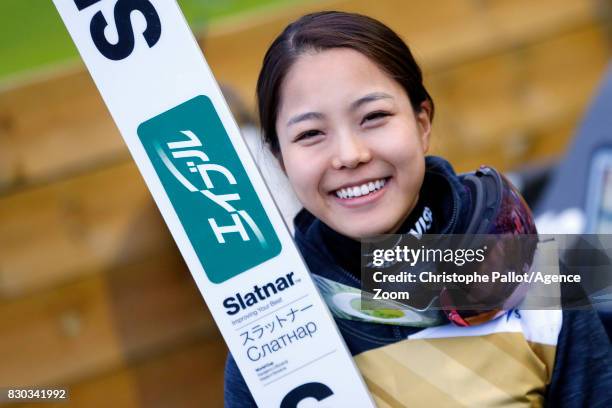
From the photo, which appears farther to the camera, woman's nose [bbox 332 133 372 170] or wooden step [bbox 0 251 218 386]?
wooden step [bbox 0 251 218 386]

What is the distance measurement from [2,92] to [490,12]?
4.69 feet

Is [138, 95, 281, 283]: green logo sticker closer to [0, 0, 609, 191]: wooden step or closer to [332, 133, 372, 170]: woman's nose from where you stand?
[332, 133, 372, 170]: woman's nose

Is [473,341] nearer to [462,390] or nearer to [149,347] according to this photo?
[462,390]

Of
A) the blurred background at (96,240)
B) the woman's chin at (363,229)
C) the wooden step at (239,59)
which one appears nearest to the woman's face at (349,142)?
the woman's chin at (363,229)

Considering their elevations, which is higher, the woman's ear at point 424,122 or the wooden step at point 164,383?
the woman's ear at point 424,122

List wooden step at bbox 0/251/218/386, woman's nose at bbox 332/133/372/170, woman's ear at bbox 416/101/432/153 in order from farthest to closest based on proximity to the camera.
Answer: wooden step at bbox 0/251/218/386, woman's ear at bbox 416/101/432/153, woman's nose at bbox 332/133/372/170

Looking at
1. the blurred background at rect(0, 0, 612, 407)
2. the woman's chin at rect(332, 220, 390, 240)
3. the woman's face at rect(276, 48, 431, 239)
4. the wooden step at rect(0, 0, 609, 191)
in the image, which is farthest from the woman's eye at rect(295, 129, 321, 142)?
the wooden step at rect(0, 0, 609, 191)

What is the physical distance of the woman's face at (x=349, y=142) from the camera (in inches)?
38.7

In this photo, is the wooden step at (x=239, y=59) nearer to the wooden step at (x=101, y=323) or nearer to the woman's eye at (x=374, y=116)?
the wooden step at (x=101, y=323)

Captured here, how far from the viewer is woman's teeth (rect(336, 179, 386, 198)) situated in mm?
1002

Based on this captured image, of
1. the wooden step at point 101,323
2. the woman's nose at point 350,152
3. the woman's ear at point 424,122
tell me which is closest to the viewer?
the woman's nose at point 350,152

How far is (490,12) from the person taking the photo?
2637 millimetres

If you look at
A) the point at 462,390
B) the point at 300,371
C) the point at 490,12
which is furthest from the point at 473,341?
the point at 490,12

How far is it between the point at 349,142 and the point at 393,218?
0.11 meters
